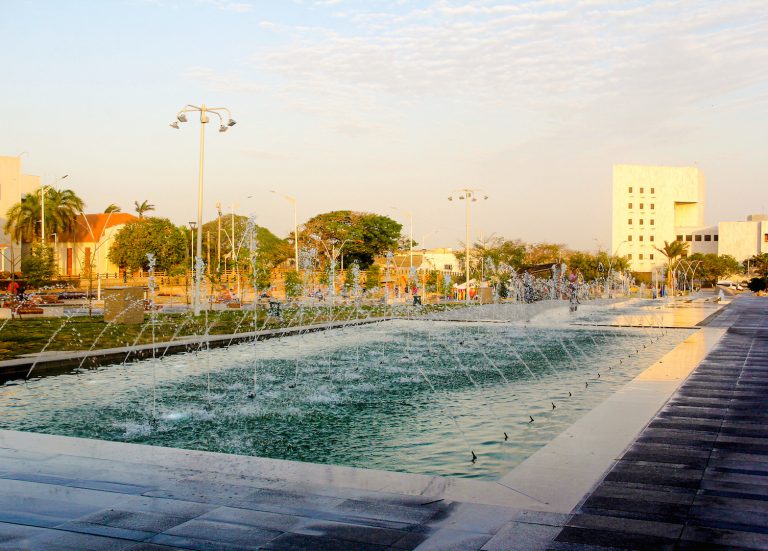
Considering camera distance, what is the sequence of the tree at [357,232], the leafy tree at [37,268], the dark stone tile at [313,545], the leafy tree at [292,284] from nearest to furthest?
the dark stone tile at [313,545], the leafy tree at [292,284], the leafy tree at [37,268], the tree at [357,232]

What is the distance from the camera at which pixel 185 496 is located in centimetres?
496

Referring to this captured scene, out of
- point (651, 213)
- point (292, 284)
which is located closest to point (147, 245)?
point (292, 284)

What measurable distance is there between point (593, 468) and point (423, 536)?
79.7 inches

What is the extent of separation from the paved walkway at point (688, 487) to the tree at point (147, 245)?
207ft

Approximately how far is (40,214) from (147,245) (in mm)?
9423

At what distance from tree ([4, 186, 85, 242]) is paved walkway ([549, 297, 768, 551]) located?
59461 millimetres

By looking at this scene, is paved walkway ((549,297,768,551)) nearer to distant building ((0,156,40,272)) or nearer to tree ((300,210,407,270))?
tree ((300,210,407,270))

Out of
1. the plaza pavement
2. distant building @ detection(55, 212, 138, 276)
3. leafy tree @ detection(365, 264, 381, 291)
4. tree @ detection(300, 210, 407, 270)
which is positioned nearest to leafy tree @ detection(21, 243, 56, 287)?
leafy tree @ detection(365, 264, 381, 291)

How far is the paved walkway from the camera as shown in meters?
4.18

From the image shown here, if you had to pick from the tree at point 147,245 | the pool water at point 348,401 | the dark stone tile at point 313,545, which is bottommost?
the pool water at point 348,401

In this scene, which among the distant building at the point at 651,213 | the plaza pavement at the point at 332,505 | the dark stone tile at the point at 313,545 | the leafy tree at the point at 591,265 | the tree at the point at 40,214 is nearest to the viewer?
the dark stone tile at the point at 313,545

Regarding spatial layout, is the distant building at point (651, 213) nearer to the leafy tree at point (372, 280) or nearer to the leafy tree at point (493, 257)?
the leafy tree at point (493, 257)

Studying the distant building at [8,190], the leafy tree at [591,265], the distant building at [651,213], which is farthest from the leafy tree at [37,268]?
the distant building at [651,213]

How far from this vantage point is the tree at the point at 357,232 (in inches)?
2773
